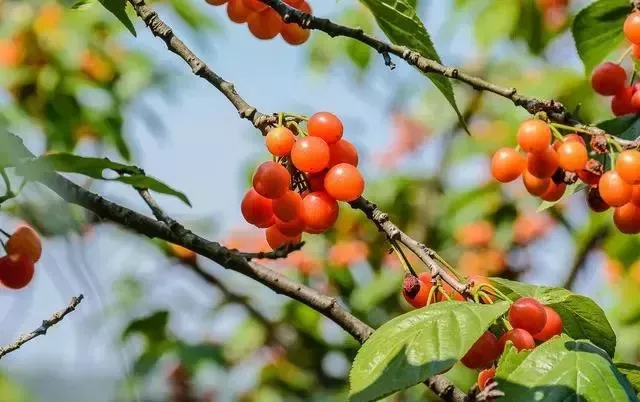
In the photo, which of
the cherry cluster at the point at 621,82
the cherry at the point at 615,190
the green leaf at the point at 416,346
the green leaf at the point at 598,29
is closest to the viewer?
the green leaf at the point at 416,346

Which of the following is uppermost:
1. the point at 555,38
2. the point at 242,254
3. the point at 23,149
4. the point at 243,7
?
the point at 555,38

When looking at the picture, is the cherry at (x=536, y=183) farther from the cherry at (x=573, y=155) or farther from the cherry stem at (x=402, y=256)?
the cherry stem at (x=402, y=256)

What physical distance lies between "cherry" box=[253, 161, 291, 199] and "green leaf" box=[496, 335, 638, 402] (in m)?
0.33

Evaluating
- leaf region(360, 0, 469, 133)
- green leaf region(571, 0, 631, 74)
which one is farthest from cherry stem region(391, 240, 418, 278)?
green leaf region(571, 0, 631, 74)

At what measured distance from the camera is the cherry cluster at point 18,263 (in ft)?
4.80

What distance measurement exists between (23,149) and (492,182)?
8.71 feet

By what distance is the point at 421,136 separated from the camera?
455cm

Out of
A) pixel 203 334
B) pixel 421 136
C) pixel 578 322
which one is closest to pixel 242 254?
pixel 578 322

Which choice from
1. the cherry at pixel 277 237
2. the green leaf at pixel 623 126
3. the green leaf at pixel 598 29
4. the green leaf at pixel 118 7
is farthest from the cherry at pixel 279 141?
the green leaf at pixel 598 29

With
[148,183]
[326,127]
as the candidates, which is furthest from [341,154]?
[148,183]

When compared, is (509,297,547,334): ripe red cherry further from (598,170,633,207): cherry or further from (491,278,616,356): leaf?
(598,170,633,207): cherry

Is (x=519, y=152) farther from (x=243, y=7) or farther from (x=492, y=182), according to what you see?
(x=492, y=182)

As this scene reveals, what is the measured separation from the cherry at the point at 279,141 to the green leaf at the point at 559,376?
0.36 m

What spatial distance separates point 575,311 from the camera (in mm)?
1321
